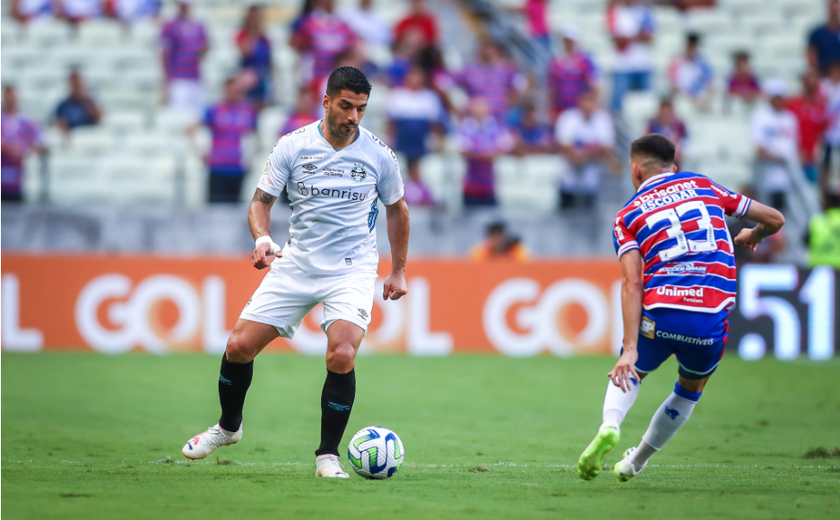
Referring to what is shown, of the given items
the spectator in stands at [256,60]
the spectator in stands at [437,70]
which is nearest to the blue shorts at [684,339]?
the spectator in stands at [437,70]

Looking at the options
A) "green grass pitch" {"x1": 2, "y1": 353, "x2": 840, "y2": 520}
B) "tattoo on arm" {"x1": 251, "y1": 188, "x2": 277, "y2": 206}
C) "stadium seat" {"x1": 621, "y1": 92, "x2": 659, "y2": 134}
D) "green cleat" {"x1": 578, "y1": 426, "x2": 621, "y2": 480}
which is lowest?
"green grass pitch" {"x1": 2, "y1": 353, "x2": 840, "y2": 520}

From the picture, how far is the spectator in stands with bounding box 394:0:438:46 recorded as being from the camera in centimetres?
1738

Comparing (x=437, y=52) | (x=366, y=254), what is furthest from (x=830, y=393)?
(x=437, y=52)

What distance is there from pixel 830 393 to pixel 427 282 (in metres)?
5.52

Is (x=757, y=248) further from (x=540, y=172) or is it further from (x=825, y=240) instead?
(x=540, y=172)

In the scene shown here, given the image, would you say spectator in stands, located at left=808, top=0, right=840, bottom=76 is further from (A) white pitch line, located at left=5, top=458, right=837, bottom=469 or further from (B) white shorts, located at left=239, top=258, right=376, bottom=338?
(B) white shorts, located at left=239, top=258, right=376, bottom=338

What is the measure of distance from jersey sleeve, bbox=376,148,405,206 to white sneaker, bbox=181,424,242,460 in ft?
5.88

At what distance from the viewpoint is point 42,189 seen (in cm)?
1553

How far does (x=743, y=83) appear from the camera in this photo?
17859 mm

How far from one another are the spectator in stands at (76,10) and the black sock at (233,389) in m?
13.8

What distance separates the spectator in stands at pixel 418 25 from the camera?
1738cm

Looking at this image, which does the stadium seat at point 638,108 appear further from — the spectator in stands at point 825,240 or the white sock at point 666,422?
the white sock at point 666,422

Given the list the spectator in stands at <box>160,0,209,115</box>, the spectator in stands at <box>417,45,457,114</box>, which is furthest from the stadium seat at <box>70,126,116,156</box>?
the spectator in stands at <box>417,45,457,114</box>

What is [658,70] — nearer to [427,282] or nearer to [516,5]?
[516,5]
